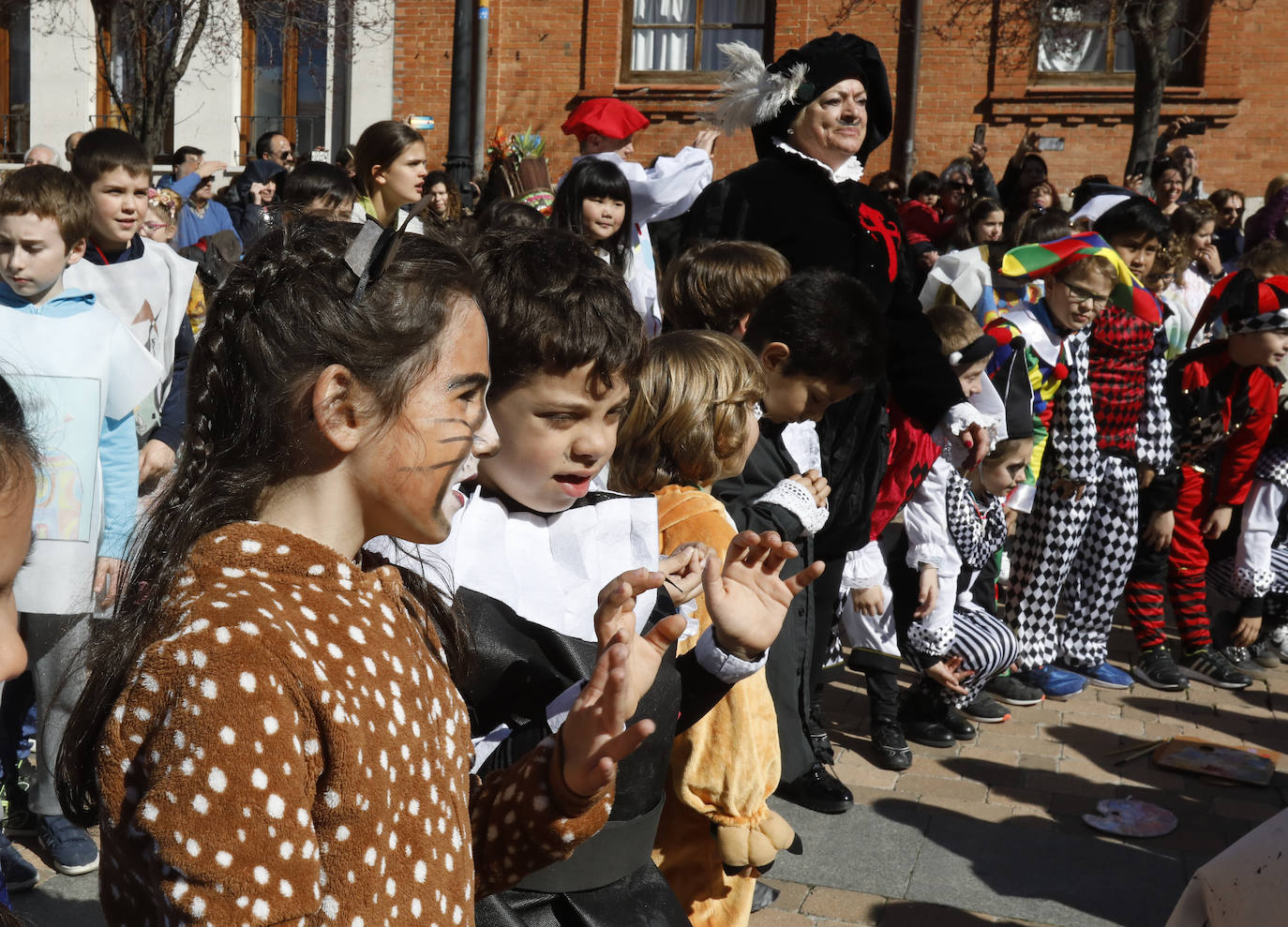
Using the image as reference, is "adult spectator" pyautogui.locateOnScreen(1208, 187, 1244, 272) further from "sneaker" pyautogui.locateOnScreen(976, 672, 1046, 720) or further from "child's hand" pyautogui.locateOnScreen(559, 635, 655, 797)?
"child's hand" pyautogui.locateOnScreen(559, 635, 655, 797)

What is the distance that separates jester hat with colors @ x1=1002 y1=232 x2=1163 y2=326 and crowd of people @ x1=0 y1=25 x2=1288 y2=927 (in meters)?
0.03

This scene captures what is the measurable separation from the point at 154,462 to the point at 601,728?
2.85 m

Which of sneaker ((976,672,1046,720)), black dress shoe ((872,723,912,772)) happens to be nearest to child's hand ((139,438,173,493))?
black dress shoe ((872,723,912,772))

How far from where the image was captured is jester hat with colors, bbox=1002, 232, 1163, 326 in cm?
533

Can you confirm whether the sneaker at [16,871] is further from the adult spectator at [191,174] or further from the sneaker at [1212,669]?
the adult spectator at [191,174]

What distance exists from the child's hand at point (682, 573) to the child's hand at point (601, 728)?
0.63m

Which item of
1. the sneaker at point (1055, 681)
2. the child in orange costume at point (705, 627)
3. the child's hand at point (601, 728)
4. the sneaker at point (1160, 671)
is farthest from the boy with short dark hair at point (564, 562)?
the sneaker at point (1160, 671)

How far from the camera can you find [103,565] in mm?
3518

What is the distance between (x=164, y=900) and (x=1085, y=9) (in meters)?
15.8

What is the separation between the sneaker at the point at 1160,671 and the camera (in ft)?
18.7

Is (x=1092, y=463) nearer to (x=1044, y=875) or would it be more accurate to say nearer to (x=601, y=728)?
(x=1044, y=875)

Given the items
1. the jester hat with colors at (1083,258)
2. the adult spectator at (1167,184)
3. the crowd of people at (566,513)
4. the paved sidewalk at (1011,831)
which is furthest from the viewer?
the adult spectator at (1167,184)

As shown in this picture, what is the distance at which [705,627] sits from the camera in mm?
2482

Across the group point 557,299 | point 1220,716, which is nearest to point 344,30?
point 1220,716
